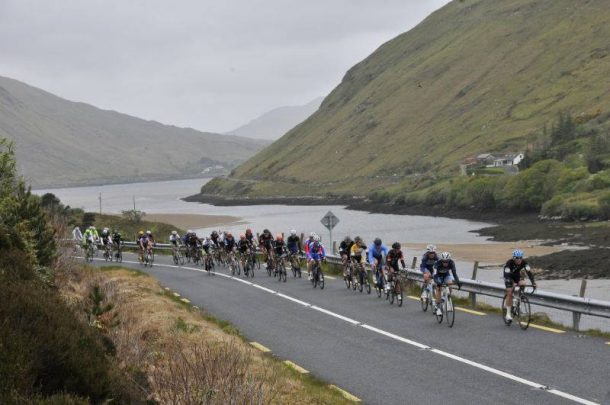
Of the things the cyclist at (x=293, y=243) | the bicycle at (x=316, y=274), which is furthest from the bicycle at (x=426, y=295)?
the cyclist at (x=293, y=243)

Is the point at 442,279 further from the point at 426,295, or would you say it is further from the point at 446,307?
the point at 426,295

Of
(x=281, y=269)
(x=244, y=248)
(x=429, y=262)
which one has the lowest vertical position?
(x=281, y=269)

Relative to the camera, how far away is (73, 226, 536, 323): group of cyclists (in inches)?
672

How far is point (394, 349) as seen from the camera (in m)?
14.9

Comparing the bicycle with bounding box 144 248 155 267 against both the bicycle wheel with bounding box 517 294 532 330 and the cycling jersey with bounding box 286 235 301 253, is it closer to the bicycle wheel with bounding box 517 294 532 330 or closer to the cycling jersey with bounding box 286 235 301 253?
the cycling jersey with bounding box 286 235 301 253

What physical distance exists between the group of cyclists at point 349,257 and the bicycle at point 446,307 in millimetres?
83

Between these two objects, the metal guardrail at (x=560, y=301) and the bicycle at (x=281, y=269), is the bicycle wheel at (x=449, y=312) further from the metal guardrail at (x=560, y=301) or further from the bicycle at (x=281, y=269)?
the bicycle at (x=281, y=269)

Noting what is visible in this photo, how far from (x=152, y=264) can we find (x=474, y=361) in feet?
103

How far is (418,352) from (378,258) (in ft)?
26.8

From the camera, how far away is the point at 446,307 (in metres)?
17.3

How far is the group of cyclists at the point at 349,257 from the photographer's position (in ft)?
56.0

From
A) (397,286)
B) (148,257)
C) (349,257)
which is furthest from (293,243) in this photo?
(148,257)

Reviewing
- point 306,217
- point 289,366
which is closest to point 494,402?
point 289,366

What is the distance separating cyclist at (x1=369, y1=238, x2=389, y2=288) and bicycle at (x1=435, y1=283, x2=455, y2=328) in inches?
185
